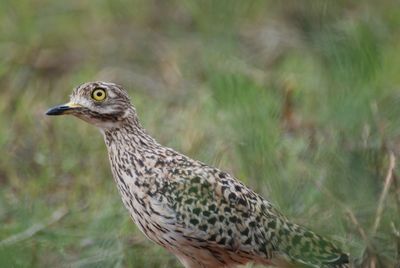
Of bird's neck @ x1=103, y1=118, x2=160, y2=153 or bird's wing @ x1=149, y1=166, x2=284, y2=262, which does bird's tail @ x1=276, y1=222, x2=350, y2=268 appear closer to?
bird's wing @ x1=149, y1=166, x2=284, y2=262

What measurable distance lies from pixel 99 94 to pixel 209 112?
69 cm

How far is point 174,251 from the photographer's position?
5641 mm

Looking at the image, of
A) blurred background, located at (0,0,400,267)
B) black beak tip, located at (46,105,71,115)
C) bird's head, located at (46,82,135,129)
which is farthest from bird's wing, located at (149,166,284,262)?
black beak tip, located at (46,105,71,115)

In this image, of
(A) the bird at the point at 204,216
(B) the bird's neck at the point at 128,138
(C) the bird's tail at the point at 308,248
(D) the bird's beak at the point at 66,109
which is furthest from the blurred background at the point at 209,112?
(D) the bird's beak at the point at 66,109

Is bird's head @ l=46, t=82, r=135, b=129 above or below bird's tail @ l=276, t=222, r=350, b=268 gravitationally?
above

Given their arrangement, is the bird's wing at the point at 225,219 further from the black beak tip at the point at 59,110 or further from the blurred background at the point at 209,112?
the black beak tip at the point at 59,110

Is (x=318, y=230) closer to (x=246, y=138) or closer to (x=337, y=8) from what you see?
(x=246, y=138)

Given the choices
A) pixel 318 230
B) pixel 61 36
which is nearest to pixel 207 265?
pixel 318 230

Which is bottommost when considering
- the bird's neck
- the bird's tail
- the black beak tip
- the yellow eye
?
the bird's tail

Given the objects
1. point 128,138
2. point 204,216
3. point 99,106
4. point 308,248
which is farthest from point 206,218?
point 99,106

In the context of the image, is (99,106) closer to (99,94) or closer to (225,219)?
(99,94)

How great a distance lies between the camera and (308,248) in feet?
17.5

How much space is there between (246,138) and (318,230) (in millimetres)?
719

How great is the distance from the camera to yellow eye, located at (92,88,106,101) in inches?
233
